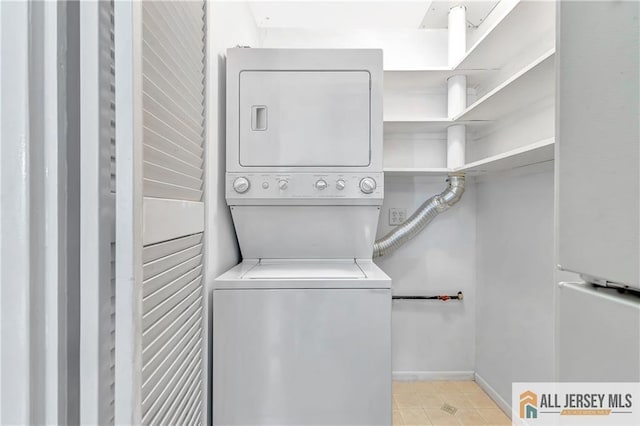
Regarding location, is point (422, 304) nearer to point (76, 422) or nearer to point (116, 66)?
point (76, 422)

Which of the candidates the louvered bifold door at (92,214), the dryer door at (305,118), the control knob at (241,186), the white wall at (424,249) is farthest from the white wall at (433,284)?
the louvered bifold door at (92,214)

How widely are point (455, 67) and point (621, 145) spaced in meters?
2.10

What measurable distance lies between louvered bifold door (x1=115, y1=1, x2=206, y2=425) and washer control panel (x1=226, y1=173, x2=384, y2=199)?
0.39 m

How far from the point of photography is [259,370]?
4.66 feet

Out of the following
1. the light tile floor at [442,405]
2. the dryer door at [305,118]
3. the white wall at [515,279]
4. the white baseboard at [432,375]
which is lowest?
the light tile floor at [442,405]

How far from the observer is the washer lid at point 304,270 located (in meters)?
1.52

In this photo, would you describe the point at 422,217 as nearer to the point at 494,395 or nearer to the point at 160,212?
the point at 494,395

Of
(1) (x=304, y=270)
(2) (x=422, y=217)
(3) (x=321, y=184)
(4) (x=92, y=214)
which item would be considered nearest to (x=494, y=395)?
(2) (x=422, y=217)

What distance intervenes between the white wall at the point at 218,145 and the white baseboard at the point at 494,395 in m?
2.12

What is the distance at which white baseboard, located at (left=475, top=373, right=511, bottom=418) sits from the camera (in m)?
2.22

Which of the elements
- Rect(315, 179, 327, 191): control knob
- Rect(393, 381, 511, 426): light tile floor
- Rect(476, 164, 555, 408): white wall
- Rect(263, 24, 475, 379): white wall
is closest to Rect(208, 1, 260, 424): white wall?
Rect(315, 179, 327, 191): control knob

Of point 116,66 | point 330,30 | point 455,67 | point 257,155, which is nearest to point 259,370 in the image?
point 257,155

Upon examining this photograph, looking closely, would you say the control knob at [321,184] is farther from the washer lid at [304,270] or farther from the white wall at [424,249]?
the white wall at [424,249]

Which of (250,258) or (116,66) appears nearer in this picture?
(116,66)
